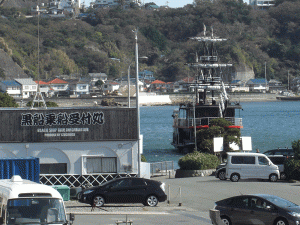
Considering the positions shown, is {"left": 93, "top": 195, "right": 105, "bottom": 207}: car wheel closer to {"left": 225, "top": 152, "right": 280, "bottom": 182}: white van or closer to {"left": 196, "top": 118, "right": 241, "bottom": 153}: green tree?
{"left": 225, "top": 152, "right": 280, "bottom": 182}: white van

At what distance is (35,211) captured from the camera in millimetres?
11609

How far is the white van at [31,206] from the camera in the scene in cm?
1151

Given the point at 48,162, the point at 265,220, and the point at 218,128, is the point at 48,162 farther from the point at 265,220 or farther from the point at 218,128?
the point at 218,128

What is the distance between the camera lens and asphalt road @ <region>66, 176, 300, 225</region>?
56.6ft

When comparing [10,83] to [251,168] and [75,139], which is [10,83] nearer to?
[75,139]

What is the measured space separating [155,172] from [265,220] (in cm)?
2013

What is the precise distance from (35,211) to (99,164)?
42.4 ft

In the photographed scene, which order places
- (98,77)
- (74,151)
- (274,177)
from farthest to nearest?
1. (98,77)
2. (274,177)
3. (74,151)

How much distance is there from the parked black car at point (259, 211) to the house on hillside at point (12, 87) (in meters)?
146

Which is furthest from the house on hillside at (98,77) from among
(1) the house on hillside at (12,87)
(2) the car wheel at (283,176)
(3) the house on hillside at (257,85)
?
(2) the car wheel at (283,176)

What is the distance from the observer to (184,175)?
103 feet

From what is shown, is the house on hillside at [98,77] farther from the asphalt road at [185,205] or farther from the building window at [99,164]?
the building window at [99,164]

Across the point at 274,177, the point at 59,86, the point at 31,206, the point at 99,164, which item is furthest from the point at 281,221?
the point at 59,86

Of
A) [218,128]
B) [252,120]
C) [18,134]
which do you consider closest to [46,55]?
[252,120]
